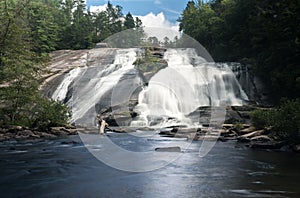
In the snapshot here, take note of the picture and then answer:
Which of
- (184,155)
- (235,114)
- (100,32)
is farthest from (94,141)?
(100,32)

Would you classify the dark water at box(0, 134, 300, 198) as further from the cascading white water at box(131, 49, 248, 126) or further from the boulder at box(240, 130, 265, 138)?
the cascading white water at box(131, 49, 248, 126)

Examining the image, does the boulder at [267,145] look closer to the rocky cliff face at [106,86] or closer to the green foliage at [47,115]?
the rocky cliff face at [106,86]

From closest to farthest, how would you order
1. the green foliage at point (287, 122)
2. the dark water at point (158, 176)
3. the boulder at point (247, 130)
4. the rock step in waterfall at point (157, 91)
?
the dark water at point (158, 176) < the green foliage at point (287, 122) < the boulder at point (247, 130) < the rock step in waterfall at point (157, 91)

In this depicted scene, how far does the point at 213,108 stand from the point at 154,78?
7.44 metres

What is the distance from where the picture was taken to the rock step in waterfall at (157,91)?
23.1m

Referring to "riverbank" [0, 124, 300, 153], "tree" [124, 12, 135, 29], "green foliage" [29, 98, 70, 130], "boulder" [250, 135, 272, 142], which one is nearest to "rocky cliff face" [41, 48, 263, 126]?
"green foliage" [29, 98, 70, 130]

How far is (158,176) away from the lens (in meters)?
8.63

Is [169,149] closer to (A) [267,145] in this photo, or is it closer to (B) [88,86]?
(A) [267,145]

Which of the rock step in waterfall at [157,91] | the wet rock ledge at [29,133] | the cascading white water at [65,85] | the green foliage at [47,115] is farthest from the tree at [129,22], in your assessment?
the wet rock ledge at [29,133]

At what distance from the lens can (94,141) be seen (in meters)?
15.2

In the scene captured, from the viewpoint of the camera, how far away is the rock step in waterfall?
75.9ft

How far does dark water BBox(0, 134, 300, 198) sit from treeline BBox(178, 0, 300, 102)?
6.75 m

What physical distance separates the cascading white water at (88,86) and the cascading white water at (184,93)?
329cm

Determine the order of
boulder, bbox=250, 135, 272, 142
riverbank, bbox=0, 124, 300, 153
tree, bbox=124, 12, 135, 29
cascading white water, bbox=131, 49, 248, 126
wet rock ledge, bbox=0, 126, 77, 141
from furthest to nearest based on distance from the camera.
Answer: tree, bbox=124, 12, 135, 29 < cascading white water, bbox=131, 49, 248, 126 < wet rock ledge, bbox=0, 126, 77, 141 < riverbank, bbox=0, 124, 300, 153 < boulder, bbox=250, 135, 272, 142
